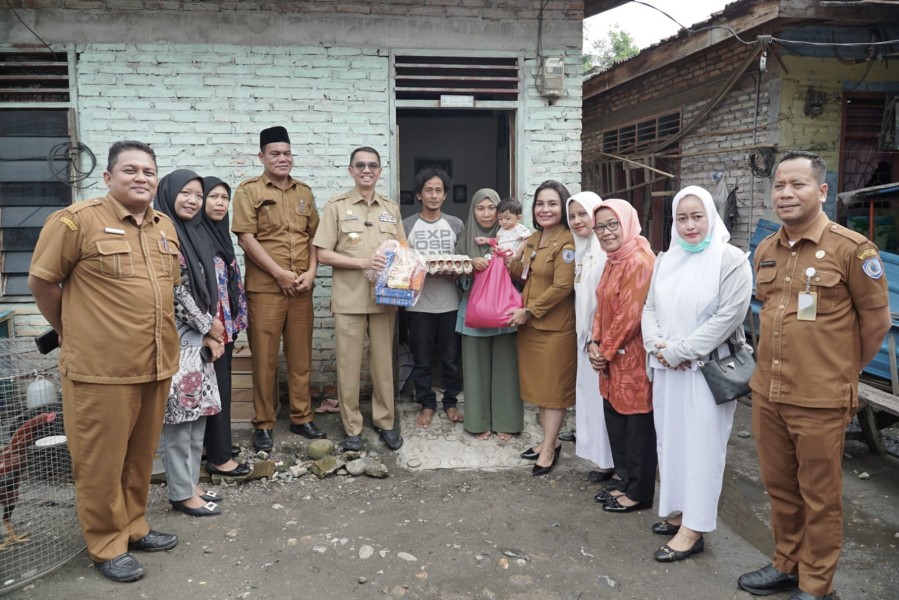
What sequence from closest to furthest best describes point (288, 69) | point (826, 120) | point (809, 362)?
point (809, 362)
point (288, 69)
point (826, 120)

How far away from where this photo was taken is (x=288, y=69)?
547cm

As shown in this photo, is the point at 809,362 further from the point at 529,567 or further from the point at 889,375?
the point at 889,375

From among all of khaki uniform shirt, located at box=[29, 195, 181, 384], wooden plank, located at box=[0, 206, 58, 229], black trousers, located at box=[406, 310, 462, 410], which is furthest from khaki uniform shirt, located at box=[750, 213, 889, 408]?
wooden plank, located at box=[0, 206, 58, 229]

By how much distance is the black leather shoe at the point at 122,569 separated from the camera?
3.15 m

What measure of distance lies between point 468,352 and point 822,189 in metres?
2.72

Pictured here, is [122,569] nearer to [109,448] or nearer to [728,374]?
[109,448]

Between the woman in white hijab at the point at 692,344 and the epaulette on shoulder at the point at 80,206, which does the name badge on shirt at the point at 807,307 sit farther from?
the epaulette on shoulder at the point at 80,206

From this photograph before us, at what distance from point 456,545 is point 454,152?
767 cm

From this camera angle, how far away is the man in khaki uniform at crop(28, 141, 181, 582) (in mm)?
2963

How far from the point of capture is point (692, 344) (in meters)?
3.22

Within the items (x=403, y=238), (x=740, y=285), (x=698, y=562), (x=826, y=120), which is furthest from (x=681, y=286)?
(x=826, y=120)

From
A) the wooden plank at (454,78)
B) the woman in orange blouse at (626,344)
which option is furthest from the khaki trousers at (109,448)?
the wooden plank at (454,78)

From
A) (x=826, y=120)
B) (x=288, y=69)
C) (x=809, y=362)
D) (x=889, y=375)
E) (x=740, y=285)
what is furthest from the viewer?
(x=826, y=120)

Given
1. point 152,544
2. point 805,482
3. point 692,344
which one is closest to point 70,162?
point 152,544
